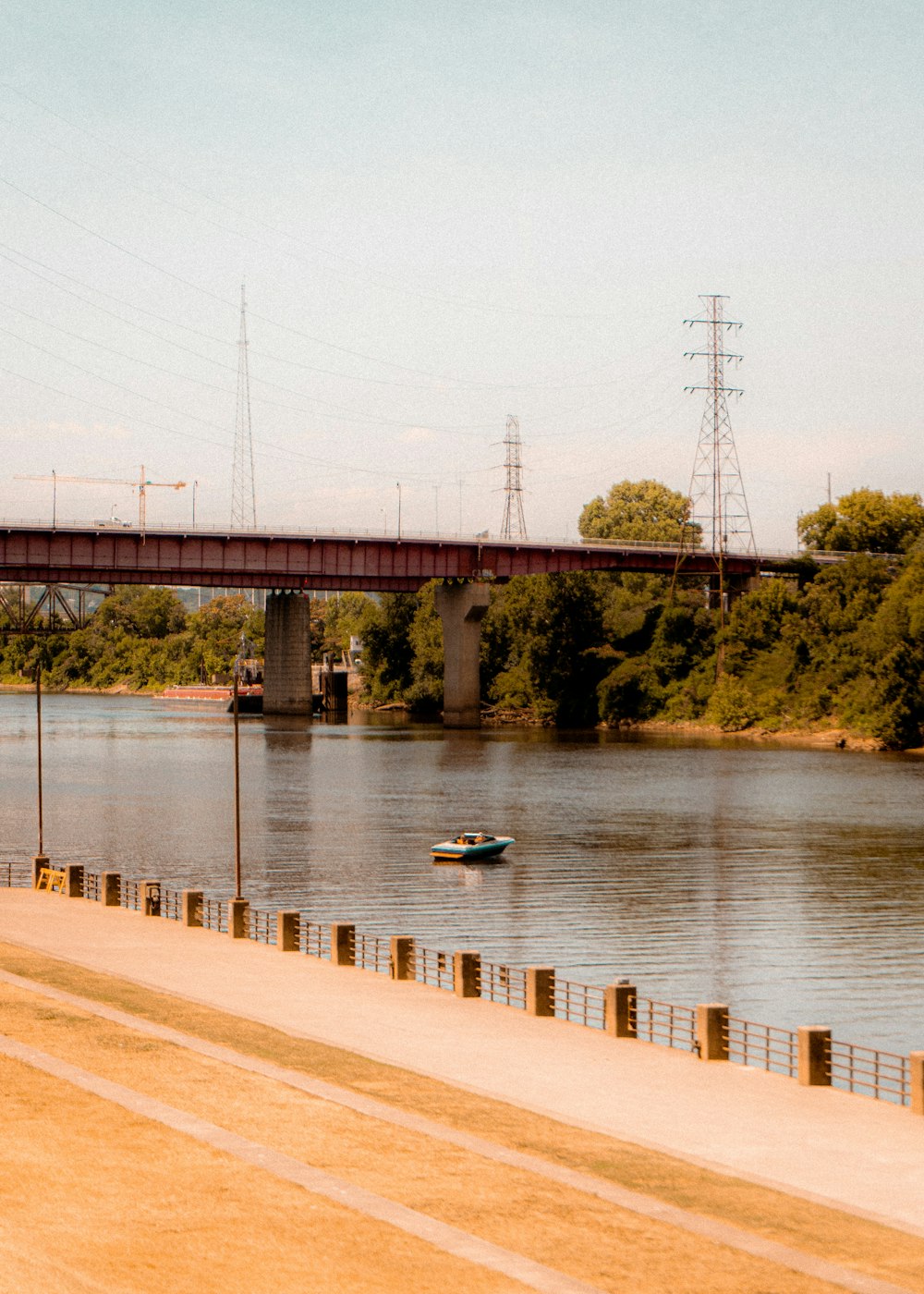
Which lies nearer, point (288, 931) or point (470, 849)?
point (288, 931)

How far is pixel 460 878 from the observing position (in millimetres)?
67938

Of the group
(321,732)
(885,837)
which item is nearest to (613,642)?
(321,732)

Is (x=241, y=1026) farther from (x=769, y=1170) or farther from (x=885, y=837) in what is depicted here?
(x=885, y=837)

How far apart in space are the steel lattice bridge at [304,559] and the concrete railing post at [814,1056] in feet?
390

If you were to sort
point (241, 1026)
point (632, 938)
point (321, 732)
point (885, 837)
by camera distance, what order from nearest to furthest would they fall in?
1. point (241, 1026)
2. point (632, 938)
3. point (885, 837)
4. point (321, 732)

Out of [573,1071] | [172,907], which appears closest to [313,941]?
[172,907]

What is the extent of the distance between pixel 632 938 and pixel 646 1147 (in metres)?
28.1

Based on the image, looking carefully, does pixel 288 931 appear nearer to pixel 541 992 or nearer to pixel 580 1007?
pixel 580 1007

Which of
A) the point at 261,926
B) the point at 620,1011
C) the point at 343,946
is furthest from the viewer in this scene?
the point at 261,926

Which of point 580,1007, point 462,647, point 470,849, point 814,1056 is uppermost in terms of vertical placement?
point 462,647

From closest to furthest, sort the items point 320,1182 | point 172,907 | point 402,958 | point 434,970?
point 320,1182, point 402,958, point 434,970, point 172,907

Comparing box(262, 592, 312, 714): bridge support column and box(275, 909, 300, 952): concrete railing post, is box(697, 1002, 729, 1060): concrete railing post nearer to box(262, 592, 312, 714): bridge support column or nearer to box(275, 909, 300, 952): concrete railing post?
box(275, 909, 300, 952): concrete railing post

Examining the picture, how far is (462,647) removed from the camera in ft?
565

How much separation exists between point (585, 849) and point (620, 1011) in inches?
1658
